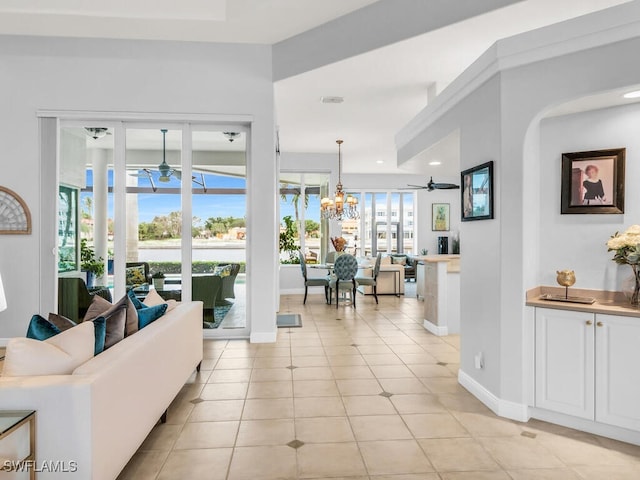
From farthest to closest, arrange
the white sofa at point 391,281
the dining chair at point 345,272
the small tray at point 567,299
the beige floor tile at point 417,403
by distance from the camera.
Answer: the white sofa at point 391,281, the dining chair at point 345,272, the beige floor tile at point 417,403, the small tray at point 567,299

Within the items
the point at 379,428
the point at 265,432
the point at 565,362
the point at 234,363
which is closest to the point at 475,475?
the point at 379,428

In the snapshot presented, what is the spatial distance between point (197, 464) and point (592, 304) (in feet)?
9.04

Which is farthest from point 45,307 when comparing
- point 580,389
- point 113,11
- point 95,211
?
point 580,389

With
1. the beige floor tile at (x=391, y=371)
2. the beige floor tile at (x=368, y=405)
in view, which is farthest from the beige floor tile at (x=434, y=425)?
the beige floor tile at (x=391, y=371)

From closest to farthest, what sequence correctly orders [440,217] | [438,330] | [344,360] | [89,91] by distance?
[344,360], [89,91], [438,330], [440,217]

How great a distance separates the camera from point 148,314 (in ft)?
9.53

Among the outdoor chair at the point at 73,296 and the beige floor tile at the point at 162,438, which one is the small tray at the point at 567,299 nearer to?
the beige floor tile at the point at 162,438

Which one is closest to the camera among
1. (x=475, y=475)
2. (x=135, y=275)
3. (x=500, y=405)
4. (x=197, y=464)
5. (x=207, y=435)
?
(x=475, y=475)

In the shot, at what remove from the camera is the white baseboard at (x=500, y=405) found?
9.53 feet

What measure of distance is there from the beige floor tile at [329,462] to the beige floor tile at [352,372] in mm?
1233

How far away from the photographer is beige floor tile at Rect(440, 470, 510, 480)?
2201mm

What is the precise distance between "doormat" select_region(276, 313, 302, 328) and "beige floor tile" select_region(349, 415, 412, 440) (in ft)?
9.79

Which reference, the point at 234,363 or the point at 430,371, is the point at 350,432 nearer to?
the point at 430,371

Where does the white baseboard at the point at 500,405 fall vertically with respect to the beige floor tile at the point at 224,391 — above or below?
above
